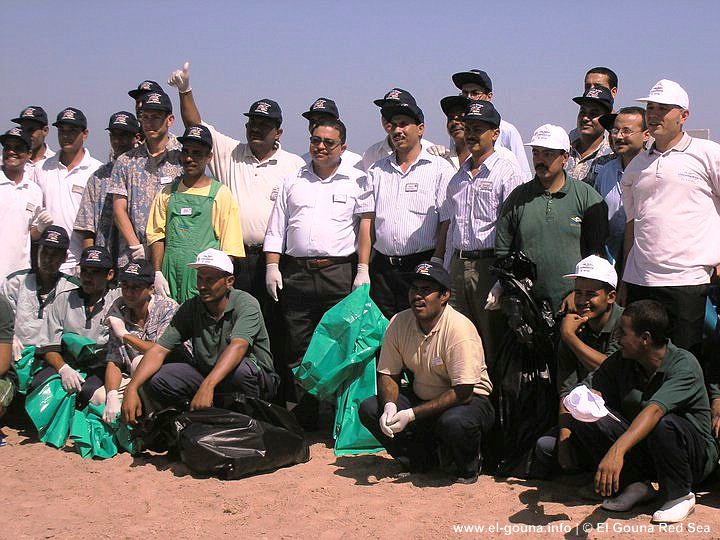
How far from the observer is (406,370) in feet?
19.8

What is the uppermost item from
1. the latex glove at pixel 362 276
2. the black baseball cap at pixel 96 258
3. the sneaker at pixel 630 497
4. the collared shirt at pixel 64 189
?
the collared shirt at pixel 64 189

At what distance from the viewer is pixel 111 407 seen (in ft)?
20.9

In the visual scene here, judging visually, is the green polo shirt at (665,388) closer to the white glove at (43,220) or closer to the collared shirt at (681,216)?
the collared shirt at (681,216)

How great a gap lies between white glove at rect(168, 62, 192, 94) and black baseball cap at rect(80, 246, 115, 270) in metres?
1.49

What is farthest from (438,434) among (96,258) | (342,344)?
(96,258)

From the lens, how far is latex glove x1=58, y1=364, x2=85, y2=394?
6691mm

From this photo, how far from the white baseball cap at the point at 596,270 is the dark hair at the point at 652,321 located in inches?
17.1

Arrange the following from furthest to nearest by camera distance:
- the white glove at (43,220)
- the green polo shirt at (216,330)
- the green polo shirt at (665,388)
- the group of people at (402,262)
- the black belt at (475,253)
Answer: the white glove at (43,220), the green polo shirt at (216,330), the black belt at (475,253), the group of people at (402,262), the green polo shirt at (665,388)

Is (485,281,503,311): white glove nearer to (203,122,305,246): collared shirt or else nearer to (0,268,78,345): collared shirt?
(203,122,305,246): collared shirt

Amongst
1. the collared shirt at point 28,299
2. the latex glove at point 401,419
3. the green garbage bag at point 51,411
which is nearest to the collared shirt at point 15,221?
the collared shirt at point 28,299

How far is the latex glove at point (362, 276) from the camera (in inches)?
263

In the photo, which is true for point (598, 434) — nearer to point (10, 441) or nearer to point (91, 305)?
point (91, 305)

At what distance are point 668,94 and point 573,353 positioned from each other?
1.64 meters

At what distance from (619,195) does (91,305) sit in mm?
3980
